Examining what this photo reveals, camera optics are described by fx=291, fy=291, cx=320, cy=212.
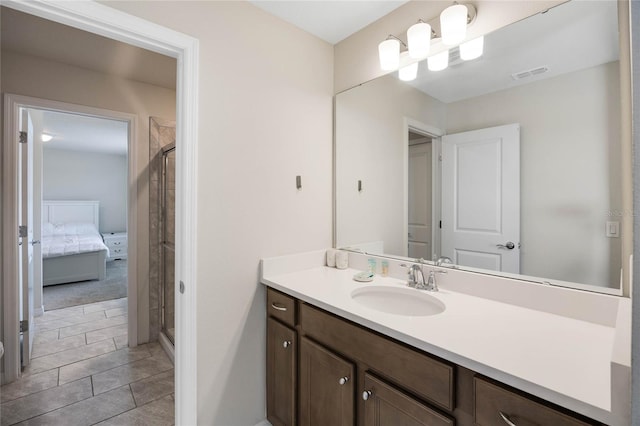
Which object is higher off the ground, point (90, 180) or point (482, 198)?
point (90, 180)

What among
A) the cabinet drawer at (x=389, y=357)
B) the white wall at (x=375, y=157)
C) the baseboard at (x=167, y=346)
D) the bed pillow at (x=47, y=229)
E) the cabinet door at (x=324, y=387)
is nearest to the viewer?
the cabinet drawer at (x=389, y=357)

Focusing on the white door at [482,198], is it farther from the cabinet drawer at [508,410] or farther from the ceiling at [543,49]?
the cabinet drawer at [508,410]

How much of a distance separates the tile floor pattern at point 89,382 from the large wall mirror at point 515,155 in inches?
72.0

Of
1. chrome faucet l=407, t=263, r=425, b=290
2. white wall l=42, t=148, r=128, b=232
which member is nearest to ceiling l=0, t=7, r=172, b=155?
chrome faucet l=407, t=263, r=425, b=290

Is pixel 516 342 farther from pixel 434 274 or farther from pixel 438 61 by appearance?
pixel 438 61

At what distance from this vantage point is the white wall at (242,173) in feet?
4.86

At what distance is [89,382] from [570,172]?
3180mm

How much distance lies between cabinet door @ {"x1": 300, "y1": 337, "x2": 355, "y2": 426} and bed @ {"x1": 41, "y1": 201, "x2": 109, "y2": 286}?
4.90 m

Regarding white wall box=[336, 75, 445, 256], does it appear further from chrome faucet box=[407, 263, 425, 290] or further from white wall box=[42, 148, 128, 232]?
white wall box=[42, 148, 128, 232]

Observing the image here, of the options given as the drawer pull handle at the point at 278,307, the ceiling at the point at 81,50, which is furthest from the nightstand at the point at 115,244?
the drawer pull handle at the point at 278,307

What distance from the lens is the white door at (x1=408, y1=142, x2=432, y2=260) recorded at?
1670mm

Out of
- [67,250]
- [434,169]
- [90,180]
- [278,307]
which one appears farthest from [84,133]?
[434,169]

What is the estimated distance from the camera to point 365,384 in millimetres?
1123

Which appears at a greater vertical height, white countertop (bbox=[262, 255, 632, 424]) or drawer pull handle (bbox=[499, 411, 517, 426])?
white countertop (bbox=[262, 255, 632, 424])
